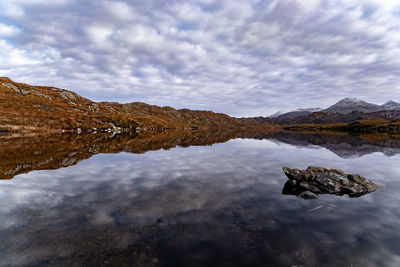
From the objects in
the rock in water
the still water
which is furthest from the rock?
the still water

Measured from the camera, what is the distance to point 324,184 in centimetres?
1275

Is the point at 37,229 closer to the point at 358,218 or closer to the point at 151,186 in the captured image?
the point at 151,186

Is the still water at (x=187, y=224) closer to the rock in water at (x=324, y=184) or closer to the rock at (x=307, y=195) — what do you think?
the rock at (x=307, y=195)

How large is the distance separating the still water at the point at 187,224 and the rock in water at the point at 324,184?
2.16 feet

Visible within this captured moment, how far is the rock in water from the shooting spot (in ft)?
40.3

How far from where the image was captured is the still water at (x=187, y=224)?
5.98m

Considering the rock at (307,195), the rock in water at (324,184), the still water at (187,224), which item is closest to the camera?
the still water at (187,224)

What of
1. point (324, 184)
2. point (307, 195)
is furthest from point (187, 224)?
point (324, 184)

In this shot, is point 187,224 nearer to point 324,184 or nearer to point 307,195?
point 307,195

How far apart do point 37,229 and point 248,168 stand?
16.3 metres

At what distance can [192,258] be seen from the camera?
586 cm

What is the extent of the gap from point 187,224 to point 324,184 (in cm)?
994

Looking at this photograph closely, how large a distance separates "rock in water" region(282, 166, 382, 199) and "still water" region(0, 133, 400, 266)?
0.66 metres

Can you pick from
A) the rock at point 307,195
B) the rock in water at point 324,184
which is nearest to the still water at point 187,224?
the rock at point 307,195
